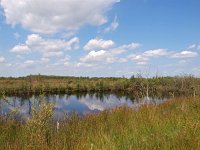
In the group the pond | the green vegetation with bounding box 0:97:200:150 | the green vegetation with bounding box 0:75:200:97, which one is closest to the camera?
the green vegetation with bounding box 0:97:200:150

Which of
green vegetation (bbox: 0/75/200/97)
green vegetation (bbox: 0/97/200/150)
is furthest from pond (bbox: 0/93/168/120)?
green vegetation (bbox: 0/75/200/97)

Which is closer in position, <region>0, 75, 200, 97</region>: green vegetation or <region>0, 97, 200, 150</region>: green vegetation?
<region>0, 97, 200, 150</region>: green vegetation

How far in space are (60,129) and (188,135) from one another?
364cm

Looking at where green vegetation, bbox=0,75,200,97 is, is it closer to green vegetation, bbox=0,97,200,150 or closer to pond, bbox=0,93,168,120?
pond, bbox=0,93,168,120

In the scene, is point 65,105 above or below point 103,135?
below

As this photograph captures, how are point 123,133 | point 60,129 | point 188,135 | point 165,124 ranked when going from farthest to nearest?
point 60,129 < point 165,124 < point 123,133 < point 188,135

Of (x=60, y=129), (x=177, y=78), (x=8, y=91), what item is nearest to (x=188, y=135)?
(x=60, y=129)

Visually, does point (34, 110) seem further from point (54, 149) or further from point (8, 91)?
point (8, 91)

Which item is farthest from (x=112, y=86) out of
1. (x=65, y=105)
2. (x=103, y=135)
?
(x=103, y=135)

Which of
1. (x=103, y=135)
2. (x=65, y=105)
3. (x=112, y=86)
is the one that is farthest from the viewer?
(x=112, y=86)

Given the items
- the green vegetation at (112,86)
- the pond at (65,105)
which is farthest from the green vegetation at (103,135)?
the green vegetation at (112,86)

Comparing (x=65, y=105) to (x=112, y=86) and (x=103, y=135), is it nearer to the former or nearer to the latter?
(x=103, y=135)

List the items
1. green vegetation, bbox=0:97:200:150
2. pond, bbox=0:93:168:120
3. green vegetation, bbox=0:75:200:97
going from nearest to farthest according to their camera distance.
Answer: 1. green vegetation, bbox=0:97:200:150
2. pond, bbox=0:93:168:120
3. green vegetation, bbox=0:75:200:97

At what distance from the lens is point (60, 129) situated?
7570 millimetres
